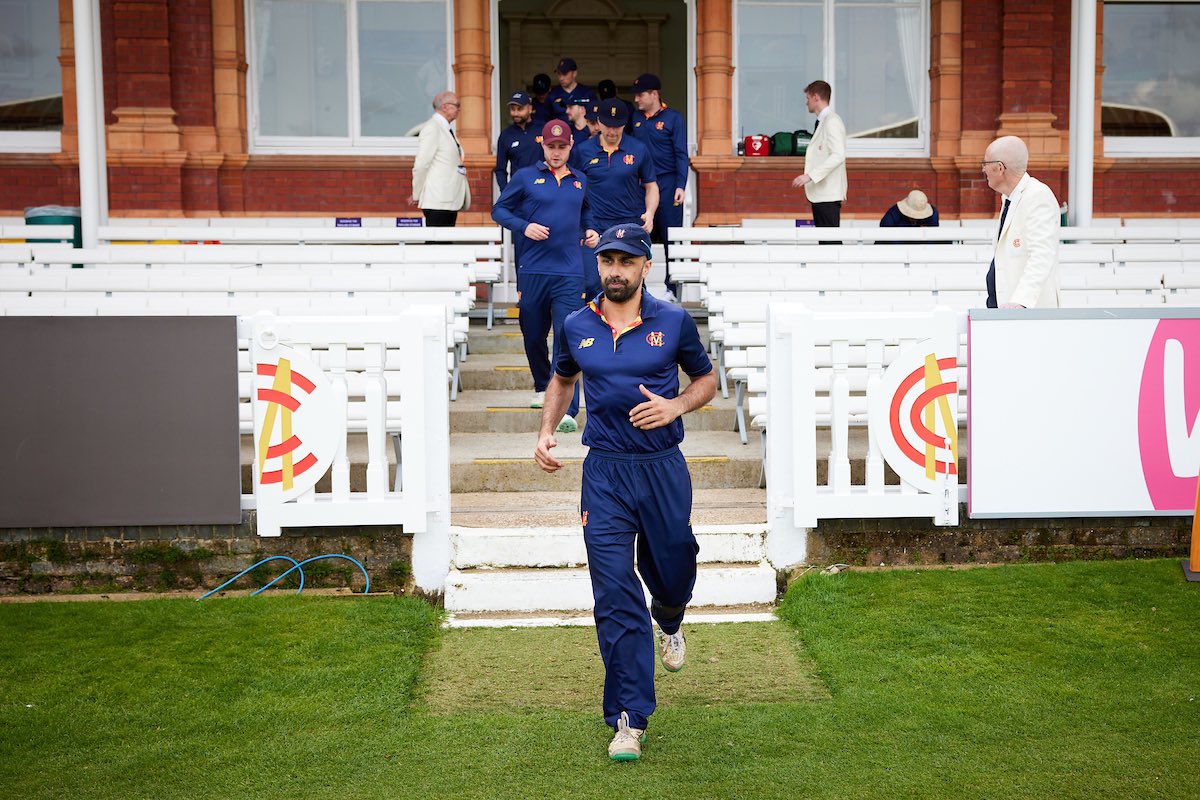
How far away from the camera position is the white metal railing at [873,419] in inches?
259

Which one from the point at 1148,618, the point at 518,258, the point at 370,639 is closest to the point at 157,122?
the point at 518,258

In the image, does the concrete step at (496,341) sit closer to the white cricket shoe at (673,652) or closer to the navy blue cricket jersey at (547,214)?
the navy blue cricket jersey at (547,214)

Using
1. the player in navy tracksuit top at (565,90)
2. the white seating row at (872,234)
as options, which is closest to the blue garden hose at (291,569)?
the white seating row at (872,234)

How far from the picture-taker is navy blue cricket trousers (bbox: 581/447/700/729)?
16.0 ft

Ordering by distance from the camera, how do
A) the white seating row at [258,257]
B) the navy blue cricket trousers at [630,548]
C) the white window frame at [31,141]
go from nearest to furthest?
the navy blue cricket trousers at [630,548] → the white seating row at [258,257] → the white window frame at [31,141]

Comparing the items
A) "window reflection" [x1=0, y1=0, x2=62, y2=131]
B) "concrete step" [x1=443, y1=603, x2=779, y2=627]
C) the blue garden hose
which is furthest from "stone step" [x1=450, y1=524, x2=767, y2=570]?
"window reflection" [x1=0, y1=0, x2=62, y2=131]

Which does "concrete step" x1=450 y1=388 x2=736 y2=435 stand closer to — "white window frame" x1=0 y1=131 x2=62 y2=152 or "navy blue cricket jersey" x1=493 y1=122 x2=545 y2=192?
"navy blue cricket jersey" x1=493 y1=122 x2=545 y2=192

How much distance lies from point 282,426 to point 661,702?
7.43ft

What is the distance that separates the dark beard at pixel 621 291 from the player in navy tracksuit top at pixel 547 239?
12.6 ft

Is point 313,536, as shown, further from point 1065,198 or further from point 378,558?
point 1065,198

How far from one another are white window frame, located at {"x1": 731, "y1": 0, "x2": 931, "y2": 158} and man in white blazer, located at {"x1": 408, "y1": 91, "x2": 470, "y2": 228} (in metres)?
3.96

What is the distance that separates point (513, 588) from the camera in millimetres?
6633

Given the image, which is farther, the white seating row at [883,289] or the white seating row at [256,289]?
the white seating row at [883,289]

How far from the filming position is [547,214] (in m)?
9.02
